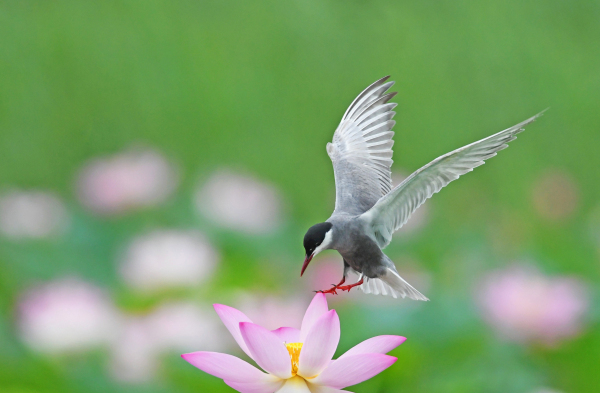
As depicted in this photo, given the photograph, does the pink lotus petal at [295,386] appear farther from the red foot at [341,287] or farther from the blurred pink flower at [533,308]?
the blurred pink flower at [533,308]

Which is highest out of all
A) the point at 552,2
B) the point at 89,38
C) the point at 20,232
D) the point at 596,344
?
the point at 552,2

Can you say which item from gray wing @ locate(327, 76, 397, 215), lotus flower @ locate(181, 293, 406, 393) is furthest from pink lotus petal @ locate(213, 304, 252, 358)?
gray wing @ locate(327, 76, 397, 215)

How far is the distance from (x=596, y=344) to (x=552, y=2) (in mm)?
1339

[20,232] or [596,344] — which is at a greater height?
[20,232]

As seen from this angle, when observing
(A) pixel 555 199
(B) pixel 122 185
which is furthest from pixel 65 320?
(A) pixel 555 199

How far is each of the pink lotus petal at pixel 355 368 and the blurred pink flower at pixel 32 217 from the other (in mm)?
907

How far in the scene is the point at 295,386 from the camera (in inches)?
10.1

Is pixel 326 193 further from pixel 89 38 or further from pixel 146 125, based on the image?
pixel 89 38

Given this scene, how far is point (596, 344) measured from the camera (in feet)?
2.62

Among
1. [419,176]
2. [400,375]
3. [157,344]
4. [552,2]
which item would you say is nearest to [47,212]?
[157,344]

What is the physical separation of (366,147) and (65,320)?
1.39ft

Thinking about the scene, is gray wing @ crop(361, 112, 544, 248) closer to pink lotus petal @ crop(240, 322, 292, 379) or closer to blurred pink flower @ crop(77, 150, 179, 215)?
pink lotus petal @ crop(240, 322, 292, 379)

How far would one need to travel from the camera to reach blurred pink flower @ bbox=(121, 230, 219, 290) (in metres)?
0.84

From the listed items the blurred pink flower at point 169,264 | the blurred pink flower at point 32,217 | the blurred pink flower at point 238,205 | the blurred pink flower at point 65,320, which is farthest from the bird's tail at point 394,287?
the blurred pink flower at point 32,217
